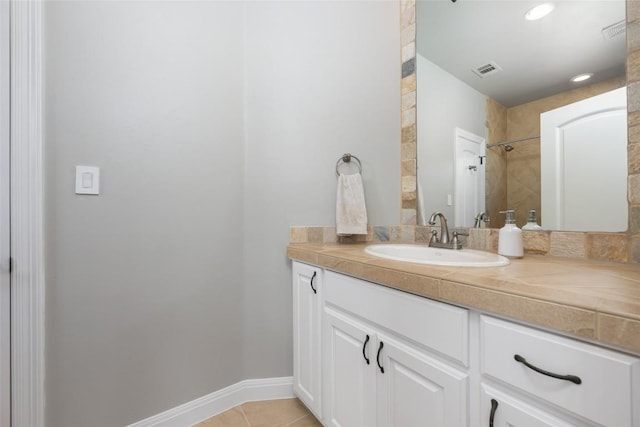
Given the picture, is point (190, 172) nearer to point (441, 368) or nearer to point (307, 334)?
point (307, 334)

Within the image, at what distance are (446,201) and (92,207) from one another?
1.62m

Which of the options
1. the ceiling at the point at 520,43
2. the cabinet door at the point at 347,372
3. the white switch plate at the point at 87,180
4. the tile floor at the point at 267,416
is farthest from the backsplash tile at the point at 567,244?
the white switch plate at the point at 87,180

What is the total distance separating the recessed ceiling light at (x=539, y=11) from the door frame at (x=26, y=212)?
73.2 inches

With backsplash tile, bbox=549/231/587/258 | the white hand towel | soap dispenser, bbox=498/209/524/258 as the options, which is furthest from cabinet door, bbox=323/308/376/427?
backsplash tile, bbox=549/231/587/258

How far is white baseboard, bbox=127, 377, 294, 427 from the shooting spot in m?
1.22

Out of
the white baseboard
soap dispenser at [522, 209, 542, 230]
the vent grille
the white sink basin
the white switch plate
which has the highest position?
the vent grille

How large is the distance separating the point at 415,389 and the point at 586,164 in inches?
38.5

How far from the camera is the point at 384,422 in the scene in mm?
860

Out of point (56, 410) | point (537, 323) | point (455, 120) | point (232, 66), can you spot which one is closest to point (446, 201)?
point (455, 120)

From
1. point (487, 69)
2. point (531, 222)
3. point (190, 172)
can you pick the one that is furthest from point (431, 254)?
point (190, 172)

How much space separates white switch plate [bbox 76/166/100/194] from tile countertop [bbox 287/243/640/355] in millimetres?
1051

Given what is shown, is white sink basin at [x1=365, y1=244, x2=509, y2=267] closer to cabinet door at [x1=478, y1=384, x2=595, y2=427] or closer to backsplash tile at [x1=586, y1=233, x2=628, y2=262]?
backsplash tile at [x1=586, y1=233, x2=628, y2=262]

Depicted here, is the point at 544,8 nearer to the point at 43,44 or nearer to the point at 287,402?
the point at 43,44

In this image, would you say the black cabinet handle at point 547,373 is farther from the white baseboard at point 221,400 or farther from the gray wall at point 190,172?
the white baseboard at point 221,400
